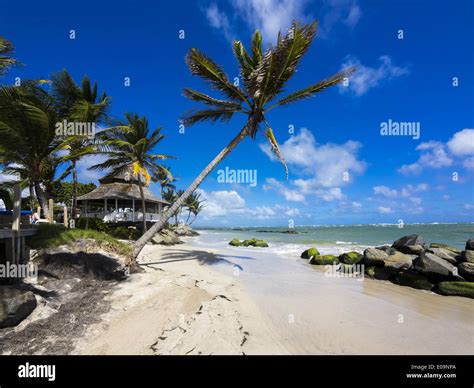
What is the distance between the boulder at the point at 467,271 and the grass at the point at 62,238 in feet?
40.8

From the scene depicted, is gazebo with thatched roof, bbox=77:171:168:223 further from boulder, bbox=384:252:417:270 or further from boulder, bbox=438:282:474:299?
boulder, bbox=438:282:474:299

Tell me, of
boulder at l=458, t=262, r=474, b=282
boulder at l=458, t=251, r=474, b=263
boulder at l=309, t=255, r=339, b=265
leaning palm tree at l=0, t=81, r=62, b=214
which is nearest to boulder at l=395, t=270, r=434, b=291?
boulder at l=458, t=262, r=474, b=282

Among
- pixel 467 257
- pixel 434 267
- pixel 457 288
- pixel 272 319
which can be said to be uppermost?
pixel 467 257

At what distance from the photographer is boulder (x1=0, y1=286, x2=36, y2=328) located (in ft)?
17.1

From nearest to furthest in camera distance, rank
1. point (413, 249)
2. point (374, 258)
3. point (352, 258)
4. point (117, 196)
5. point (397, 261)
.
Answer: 1. point (397, 261)
2. point (374, 258)
3. point (352, 258)
4. point (413, 249)
5. point (117, 196)

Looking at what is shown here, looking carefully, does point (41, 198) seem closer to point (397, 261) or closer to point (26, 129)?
point (26, 129)

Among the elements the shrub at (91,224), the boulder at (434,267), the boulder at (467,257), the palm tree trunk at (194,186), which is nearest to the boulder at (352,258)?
the boulder at (434,267)

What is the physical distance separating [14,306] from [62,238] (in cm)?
417

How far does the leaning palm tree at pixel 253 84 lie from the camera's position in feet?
32.3

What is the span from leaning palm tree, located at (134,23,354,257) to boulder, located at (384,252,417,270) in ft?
20.4

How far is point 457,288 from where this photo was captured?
8.63 metres

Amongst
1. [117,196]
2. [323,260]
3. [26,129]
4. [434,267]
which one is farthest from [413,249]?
[117,196]

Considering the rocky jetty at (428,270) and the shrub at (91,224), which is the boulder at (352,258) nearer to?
the rocky jetty at (428,270)
